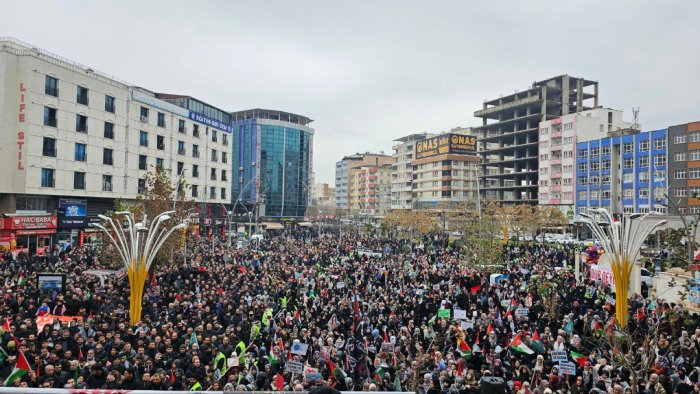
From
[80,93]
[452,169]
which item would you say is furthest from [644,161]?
[80,93]

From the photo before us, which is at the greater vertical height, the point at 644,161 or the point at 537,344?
the point at 644,161

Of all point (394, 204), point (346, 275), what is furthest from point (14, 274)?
point (394, 204)

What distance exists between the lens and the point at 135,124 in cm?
4584

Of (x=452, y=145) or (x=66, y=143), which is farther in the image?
(x=452, y=145)

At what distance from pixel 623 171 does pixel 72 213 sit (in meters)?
62.2

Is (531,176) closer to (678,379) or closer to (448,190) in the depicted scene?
(448,190)

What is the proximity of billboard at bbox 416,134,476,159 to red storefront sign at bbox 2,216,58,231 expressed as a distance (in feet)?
221

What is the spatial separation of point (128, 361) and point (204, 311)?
4.95 meters

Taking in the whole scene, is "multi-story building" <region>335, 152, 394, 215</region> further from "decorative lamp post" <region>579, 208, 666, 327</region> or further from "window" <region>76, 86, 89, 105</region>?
"decorative lamp post" <region>579, 208, 666, 327</region>

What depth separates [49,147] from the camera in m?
37.3

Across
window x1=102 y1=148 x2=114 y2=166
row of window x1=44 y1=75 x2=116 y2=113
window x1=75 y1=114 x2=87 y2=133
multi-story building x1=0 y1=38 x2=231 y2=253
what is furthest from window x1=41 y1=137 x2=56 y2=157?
window x1=102 y1=148 x2=114 y2=166

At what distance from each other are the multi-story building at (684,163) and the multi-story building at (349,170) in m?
91.1

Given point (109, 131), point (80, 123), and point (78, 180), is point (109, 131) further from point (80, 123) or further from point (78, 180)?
point (78, 180)

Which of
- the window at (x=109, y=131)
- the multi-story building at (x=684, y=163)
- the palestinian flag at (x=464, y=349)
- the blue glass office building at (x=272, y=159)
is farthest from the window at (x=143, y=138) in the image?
the multi-story building at (x=684, y=163)
